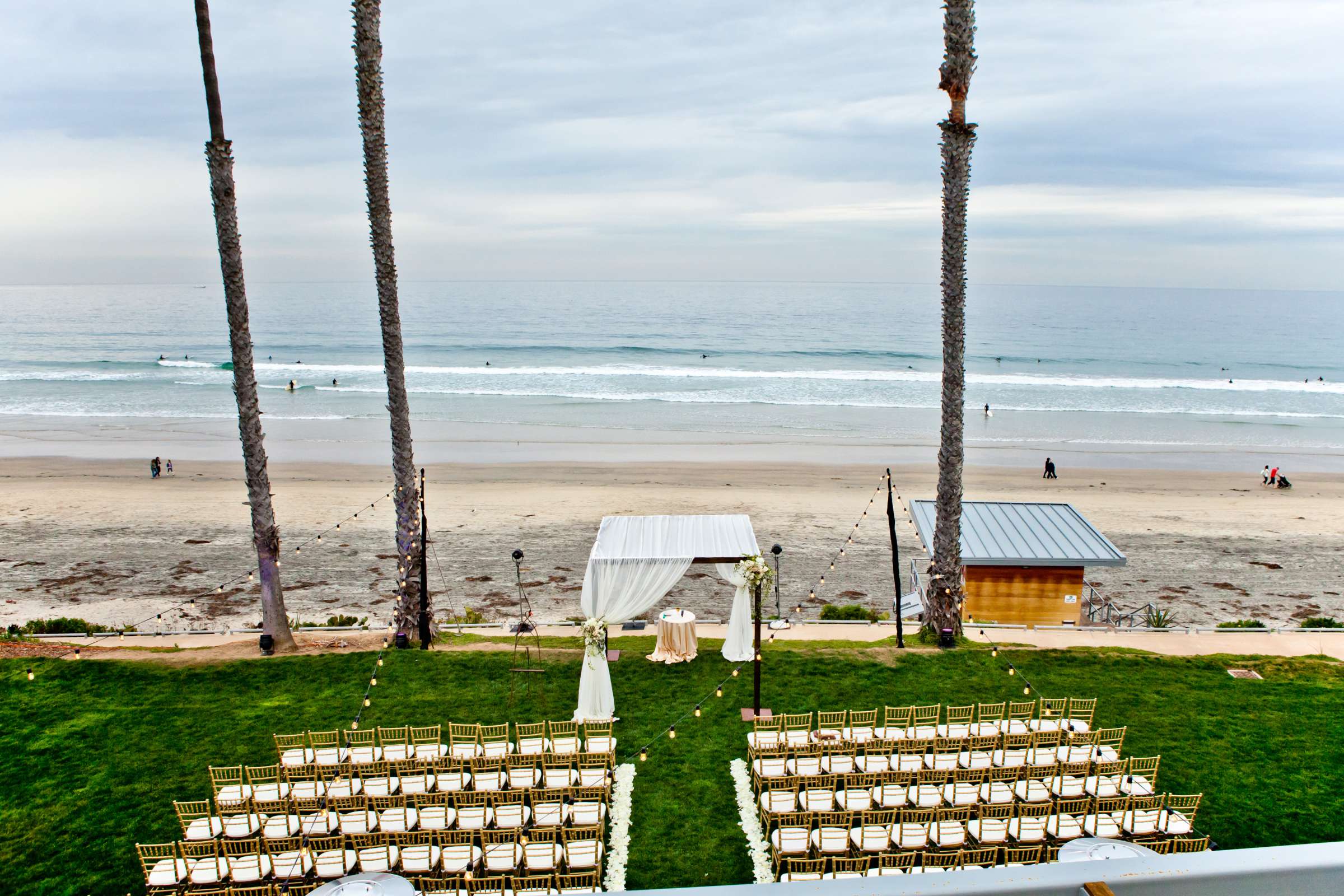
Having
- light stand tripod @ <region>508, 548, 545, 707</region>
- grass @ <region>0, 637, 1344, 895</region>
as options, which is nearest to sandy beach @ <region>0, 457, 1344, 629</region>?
light stand tripod @ <region>508, 548, 545, 707</region>

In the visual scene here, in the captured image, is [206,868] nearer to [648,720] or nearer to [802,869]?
[648,720]

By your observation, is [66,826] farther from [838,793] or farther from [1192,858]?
[1192,858]

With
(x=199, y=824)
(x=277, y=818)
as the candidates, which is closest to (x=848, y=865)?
(x=277, y=818)

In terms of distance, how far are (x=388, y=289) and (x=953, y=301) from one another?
9960 millimetres

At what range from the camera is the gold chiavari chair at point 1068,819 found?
30.7 ft

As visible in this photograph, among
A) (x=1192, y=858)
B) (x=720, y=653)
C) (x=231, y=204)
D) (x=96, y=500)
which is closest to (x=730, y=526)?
(x=720, y=653)

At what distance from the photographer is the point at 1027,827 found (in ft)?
31.0

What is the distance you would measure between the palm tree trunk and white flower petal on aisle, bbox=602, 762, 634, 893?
628cm

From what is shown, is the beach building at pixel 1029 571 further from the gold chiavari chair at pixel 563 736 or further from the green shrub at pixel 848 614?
the gold chiavari chair at pixel 563 736

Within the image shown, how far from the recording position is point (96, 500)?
30.7 m

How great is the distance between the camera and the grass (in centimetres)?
1016

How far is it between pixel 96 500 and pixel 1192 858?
3568cm

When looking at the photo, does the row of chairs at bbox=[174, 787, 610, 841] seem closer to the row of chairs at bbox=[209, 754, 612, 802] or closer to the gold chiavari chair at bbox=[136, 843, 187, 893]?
the row of chairs at bbox=[209, 754, 612, 802]

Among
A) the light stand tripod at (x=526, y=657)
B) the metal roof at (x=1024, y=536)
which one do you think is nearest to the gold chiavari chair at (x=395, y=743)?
the light stand tripod at (x=526, y=657)
